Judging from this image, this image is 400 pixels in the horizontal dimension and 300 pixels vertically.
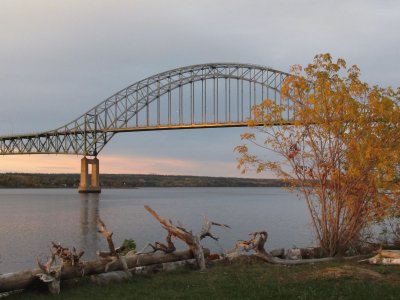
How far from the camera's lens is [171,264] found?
14195mm

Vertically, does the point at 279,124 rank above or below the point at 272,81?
below

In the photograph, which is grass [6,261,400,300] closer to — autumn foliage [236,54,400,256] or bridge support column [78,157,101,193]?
autumn foliage [236,54,400,256]

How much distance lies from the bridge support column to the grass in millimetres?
98019

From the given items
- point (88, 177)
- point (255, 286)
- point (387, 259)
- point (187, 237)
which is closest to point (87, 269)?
point (187, 237)

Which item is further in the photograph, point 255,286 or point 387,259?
point 387,259

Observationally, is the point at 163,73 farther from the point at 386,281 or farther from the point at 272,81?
the point at 386,281

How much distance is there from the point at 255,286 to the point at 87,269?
12.8ft

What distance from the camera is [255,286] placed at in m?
11.7

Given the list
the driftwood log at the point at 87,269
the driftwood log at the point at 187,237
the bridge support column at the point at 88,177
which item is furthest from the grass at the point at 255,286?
the bridge support column at the point at 88,177

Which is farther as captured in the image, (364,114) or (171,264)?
(364,114)

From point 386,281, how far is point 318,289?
1744mm

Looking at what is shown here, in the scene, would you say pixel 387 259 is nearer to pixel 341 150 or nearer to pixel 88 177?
pixel 341 150

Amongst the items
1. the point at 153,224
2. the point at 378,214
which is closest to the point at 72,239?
the point at 153,224

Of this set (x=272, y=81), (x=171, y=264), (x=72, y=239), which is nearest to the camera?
(x=171, y=264)
